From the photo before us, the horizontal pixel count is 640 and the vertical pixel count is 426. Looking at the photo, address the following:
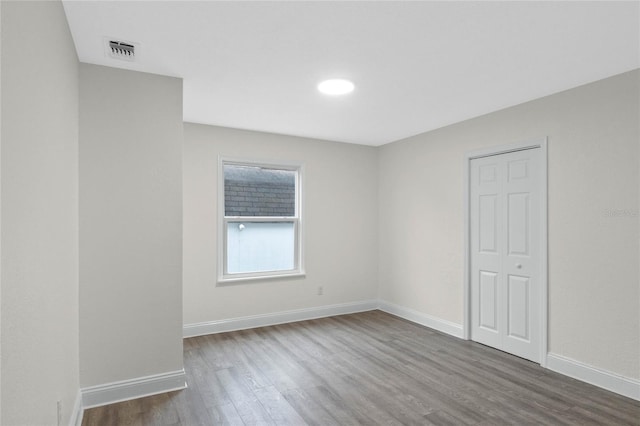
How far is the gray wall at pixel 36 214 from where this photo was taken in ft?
3.59

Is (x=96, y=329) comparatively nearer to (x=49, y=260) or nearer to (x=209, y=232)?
(x=49, y=260)

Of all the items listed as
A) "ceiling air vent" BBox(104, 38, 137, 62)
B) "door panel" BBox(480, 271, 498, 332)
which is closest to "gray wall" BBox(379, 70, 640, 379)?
"door panel" BBox(480, 271, 498, 332)

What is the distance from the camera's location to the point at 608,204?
111 inches

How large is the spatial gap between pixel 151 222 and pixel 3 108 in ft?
5.68

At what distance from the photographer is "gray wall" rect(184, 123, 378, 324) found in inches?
163

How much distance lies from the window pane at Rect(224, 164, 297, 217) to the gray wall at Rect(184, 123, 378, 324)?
17cm

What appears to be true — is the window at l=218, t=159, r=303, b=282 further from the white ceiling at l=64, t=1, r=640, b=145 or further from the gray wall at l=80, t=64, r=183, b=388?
the gray wall at l=80, t=64, r=183, b=388

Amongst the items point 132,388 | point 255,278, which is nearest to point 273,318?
point 255,278

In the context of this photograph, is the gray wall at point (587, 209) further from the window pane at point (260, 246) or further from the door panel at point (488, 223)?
the window pane at point (260, 246)

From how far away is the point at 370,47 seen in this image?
2307 millimetres

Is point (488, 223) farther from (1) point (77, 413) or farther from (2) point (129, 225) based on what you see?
(1) point (77, 413)

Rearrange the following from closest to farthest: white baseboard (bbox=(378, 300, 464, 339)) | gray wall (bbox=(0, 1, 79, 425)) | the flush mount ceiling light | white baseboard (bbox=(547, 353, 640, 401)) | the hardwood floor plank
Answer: gray wall (bbox=(0, 1, 79, 425))
the hardwood floor plank
white baseboard (bbox=(547, 353, 640, 401))
the flush mount ceiling light
white baseboard (bbox=(378, 300, 464, 339))

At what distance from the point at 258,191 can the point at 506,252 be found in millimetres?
2948

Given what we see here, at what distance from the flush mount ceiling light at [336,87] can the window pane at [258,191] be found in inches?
70.7
